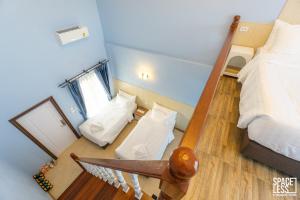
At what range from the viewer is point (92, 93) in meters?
4.08

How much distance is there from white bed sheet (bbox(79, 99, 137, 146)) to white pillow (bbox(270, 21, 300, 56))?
11.9 ft

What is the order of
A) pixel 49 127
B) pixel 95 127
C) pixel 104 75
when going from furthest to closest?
1. pixel 104 75
2. pixel 95 127
3. pixel 49 127

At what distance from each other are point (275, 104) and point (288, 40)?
3.98 feet

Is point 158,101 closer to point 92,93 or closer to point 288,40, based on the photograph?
point 92,93

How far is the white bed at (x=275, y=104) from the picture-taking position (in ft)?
4.03

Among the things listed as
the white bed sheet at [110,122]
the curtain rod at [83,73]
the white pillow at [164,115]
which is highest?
the curtain rod at [83,73]

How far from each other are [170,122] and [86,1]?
3.56 m

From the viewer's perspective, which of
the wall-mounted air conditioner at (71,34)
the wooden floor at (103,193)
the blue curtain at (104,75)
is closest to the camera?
the wooden floor at (103,193)

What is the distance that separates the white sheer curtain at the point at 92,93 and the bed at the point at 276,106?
11.8 ft

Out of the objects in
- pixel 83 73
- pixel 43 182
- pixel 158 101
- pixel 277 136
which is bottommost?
pixel 43 182

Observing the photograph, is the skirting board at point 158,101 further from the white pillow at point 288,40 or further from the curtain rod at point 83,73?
the white pillow at point 288,40

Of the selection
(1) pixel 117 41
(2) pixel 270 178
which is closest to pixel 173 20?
(1) pixel 117 41

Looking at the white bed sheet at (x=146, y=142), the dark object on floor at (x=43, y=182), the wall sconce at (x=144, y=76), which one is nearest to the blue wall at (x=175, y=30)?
the wall sconce at (x=144, y=76)

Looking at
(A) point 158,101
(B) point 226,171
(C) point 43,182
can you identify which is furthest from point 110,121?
(B) point 226,171
